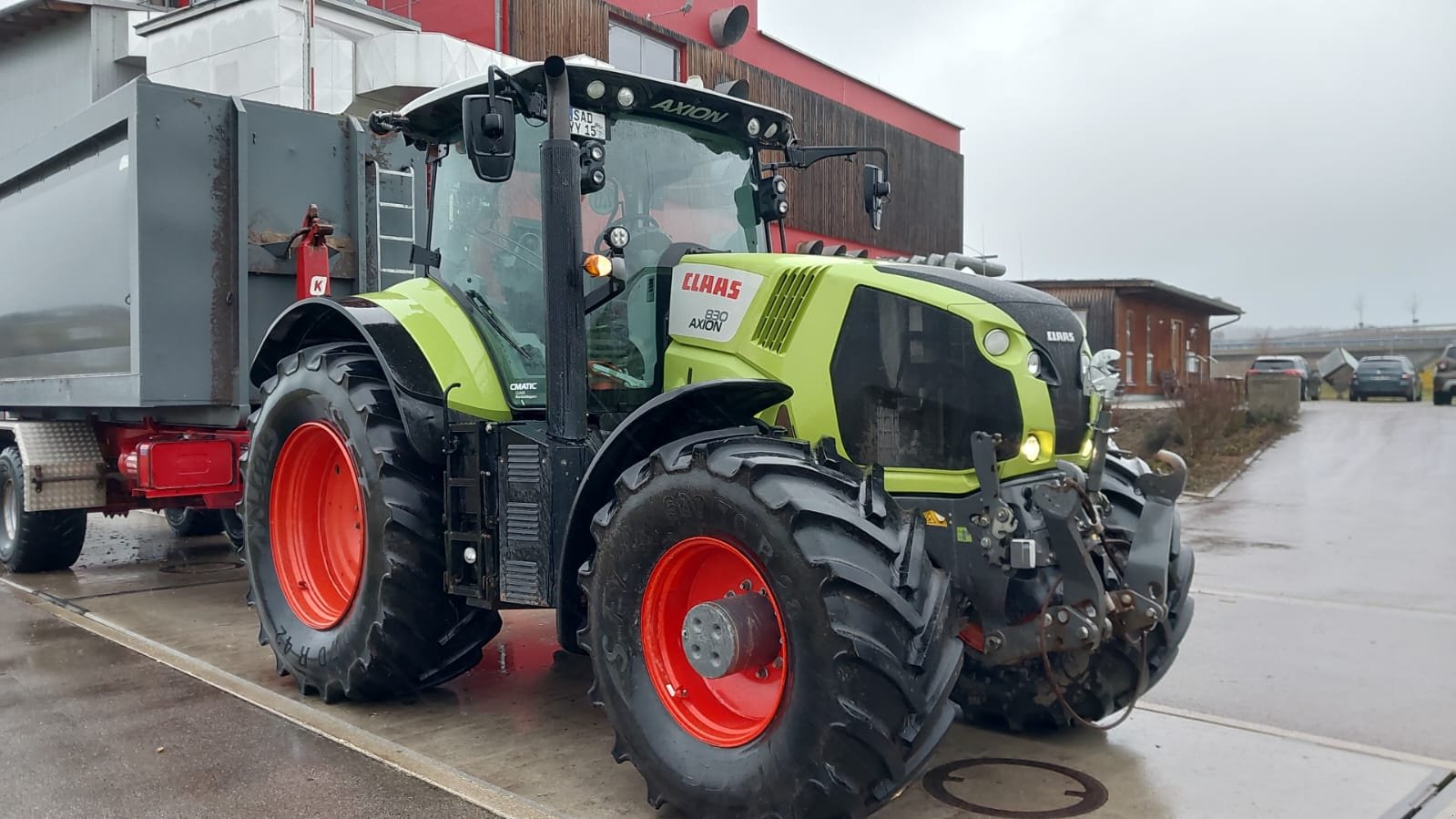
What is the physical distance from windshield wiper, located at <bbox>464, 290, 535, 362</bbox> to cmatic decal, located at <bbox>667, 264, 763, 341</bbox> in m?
0.67

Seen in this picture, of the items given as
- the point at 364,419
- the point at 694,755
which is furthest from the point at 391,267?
the point at 694,755

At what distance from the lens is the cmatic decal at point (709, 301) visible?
4.55 m

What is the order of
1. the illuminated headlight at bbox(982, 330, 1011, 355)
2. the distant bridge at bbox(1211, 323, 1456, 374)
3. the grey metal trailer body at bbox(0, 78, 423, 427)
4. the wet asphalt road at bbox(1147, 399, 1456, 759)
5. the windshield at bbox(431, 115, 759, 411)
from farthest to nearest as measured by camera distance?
the distant bridge at bbox(1211, 323, 1456, 374)
the grey metal trailer body at bbox(0, 78, 423, 427)
the wet asphalt road at bbox(1147, 399, 1456, 759)
the windshield at bbox(431, 115, 759, 411)
the illuminated headlight at bbox(982, 330, 1011, 355)

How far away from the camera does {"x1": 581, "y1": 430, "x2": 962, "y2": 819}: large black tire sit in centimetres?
341

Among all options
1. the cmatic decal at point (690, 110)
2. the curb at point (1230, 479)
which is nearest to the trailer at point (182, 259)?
the cmatic decal at point (690, 110)

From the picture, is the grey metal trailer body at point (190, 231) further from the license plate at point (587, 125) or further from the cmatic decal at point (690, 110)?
the license plate at point (587, 125)

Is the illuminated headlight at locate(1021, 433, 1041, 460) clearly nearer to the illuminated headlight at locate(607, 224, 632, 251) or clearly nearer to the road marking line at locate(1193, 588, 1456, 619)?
the illuminated headlight at locate(607, 224, 632, 251)

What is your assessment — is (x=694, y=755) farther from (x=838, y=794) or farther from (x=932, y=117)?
(x=932, y=117)

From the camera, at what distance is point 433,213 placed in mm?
5676

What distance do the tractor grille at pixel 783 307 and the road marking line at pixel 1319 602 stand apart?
5.22 metres

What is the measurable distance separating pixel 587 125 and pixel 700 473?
5.61ft

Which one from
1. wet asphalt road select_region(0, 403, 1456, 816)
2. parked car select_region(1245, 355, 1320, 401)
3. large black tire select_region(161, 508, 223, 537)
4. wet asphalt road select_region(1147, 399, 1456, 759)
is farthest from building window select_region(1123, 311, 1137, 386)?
large black tire select_region(161, 508, 223, 537)

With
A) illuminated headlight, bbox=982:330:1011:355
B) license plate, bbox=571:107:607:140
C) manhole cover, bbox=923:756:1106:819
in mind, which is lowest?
manhole cover, bbox=923:756:1106:819

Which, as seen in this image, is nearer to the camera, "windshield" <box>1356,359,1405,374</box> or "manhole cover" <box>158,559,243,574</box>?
"manhole cover" <box>158,559,243,574</box>
